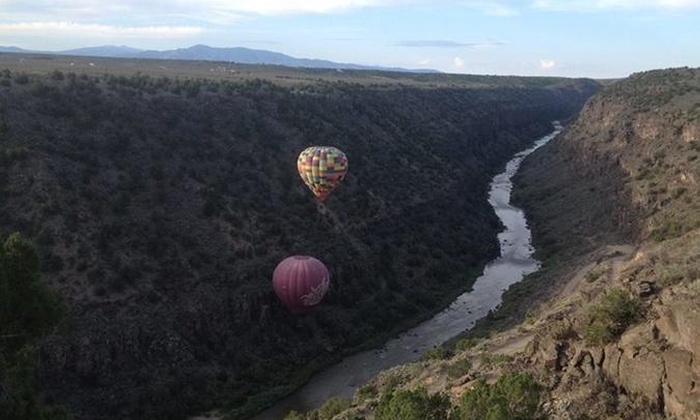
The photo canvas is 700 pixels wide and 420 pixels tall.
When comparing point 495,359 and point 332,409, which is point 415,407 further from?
point 332,409

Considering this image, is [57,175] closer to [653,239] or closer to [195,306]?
[195,306]

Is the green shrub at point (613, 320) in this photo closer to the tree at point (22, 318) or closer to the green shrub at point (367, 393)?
the green shrub at point (367, 393)

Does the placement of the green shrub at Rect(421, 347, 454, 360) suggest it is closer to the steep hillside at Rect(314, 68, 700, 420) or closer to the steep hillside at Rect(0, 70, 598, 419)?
the steep hillside at Rect(314, 68, 700, 420)

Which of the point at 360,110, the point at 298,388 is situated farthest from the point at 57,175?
the point at 360,110

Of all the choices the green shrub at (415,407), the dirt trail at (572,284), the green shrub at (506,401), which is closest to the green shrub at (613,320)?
the green shrub at (506,401)

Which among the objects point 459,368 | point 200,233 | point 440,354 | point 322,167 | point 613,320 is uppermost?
point 613,320

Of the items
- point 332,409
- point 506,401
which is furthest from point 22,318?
point 506,401

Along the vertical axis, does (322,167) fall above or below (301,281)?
above

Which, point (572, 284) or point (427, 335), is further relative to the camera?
point (427, 335)
